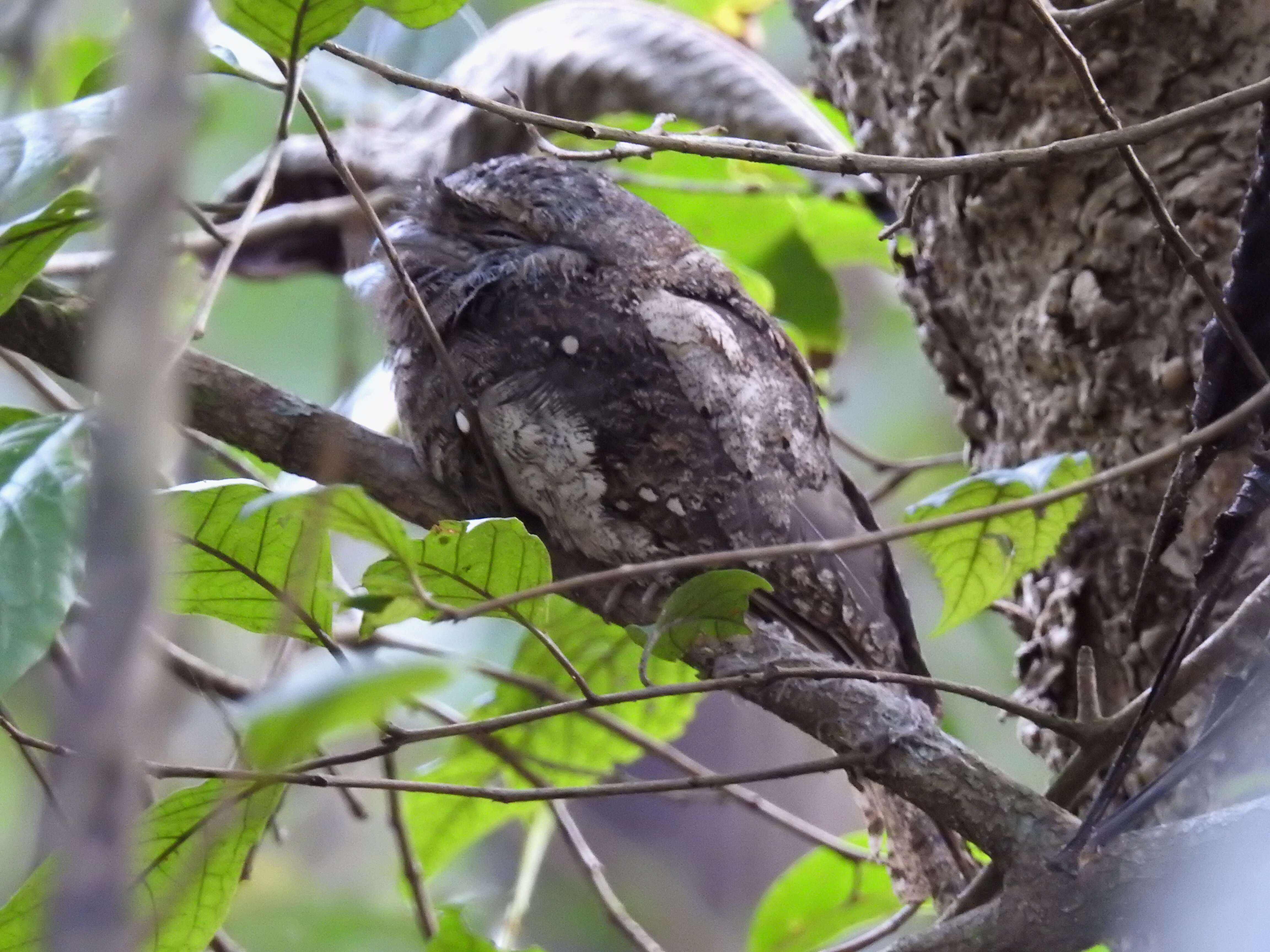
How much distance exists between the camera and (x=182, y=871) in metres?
1.04

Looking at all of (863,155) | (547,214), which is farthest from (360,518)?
(547,214)

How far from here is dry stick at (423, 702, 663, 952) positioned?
1.42 meters

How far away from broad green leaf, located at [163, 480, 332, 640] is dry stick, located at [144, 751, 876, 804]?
0.13 m

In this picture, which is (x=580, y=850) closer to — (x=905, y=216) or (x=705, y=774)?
(x=705, y=774)

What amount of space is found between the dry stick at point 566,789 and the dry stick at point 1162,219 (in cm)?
47

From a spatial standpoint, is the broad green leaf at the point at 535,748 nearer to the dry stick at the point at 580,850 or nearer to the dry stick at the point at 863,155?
the dry stick at the point at 580,850

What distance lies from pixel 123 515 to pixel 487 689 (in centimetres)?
232

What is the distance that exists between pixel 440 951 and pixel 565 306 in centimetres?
86

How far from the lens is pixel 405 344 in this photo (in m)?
1.74

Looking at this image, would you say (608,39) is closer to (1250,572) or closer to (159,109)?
(1250,572)

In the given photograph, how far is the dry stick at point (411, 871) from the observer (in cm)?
148

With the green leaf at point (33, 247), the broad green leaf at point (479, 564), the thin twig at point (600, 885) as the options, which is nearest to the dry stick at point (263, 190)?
the green leaf at point (33, 247)

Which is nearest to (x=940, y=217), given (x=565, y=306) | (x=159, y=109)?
(x=565, y=306)

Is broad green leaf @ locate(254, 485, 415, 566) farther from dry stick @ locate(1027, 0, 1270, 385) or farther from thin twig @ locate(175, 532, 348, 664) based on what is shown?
dry stick @ locate(1027, 0, 1270, 385)
